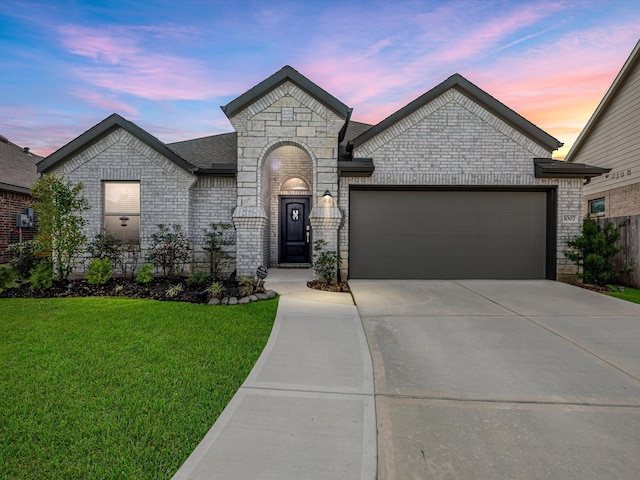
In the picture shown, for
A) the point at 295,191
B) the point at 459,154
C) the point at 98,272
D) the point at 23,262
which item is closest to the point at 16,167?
the point at 23,262

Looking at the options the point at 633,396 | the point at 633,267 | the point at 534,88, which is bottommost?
the point at 633,396

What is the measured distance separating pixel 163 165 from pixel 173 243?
7.41ft

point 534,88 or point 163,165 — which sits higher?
point 534,88

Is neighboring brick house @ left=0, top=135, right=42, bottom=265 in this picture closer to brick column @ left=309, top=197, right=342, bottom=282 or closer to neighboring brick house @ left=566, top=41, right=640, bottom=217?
brick column @ left=309, top=197, right=342, bottom=282

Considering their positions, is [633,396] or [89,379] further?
[89,379]

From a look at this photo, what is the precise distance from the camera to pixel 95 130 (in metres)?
8.23

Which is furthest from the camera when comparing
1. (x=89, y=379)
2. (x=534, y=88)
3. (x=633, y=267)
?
(x=534, y=88)

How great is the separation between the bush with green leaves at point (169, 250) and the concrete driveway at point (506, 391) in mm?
5387

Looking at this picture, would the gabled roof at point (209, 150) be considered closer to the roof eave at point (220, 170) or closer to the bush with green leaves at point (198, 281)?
the roof eave at point (220, 170)

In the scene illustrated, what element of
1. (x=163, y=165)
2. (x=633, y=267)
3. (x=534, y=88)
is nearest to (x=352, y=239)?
(x=163, y=165)

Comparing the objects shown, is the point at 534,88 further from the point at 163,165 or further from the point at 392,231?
the point at 163,165

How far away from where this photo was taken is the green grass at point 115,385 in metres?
1.84

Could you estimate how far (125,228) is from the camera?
350 inches

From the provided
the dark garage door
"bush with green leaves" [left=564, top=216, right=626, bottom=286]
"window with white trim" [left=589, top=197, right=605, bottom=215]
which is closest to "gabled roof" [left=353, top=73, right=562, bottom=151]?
the dark garage door
